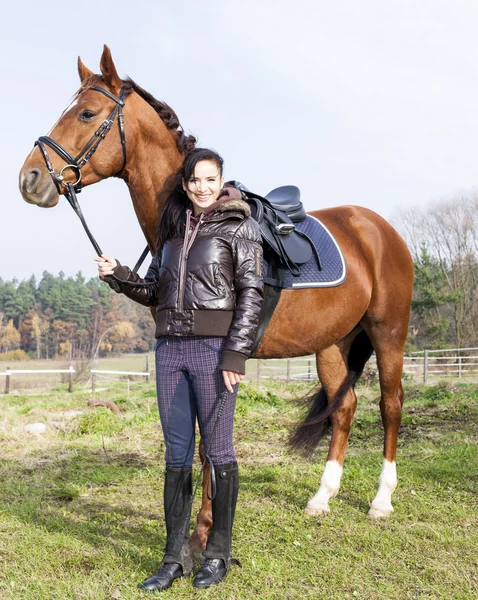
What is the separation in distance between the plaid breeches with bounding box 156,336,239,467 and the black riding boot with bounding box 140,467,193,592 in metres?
0.07

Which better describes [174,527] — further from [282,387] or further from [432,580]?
[282,387]

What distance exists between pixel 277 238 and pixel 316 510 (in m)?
1.87

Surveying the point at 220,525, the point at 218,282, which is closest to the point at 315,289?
the point at 218,282

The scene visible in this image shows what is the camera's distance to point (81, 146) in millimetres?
2852

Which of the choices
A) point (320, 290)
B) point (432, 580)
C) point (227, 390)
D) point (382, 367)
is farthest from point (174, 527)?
point (382, 367)

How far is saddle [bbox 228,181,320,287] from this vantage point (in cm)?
304

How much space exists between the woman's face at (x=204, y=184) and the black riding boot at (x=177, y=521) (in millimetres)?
1254

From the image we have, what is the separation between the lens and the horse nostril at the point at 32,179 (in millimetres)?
2723

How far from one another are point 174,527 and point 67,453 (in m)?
3.42

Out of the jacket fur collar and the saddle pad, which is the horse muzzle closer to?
the jacket fur collar

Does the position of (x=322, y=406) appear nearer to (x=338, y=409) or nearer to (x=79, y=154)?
(x=338, y=409)

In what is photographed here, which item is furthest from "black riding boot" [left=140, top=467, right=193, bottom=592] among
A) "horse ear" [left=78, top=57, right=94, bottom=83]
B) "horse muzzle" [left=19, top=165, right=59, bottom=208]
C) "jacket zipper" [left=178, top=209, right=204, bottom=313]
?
"horse ear" [left=78, top=57, right=94, bottom=83]

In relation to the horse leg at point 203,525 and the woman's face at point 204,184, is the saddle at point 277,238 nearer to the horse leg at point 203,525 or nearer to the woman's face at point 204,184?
the woman's face at point 204,184

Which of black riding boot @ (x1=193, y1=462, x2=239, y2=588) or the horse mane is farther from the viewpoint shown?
the horse mane
